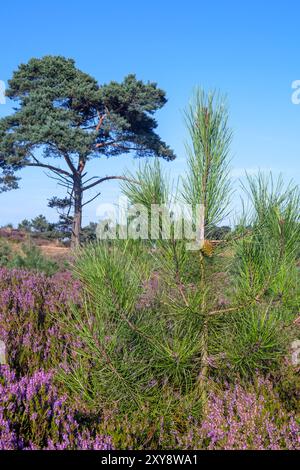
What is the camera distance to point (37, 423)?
111 inches

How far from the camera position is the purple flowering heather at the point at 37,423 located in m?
2.60

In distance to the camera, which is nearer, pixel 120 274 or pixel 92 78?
pixel 120 274

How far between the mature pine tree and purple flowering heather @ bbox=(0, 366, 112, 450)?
760 inches

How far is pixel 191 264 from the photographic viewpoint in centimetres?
330

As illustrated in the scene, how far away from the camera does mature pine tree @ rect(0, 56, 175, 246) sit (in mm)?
22469

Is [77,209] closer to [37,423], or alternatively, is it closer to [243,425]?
[243,425]

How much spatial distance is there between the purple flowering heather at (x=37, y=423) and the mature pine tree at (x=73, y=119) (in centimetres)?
1929

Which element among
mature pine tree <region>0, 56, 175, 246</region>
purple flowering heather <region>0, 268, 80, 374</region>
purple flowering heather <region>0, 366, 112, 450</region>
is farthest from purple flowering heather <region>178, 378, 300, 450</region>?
mature pine tree <region>0, 56, 175, 246</region>

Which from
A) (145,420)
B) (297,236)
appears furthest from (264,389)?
(297,236)

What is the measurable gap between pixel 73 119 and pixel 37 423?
843 inches

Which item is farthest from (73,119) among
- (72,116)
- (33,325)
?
(33,325)

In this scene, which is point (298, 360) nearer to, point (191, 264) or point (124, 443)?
point (191, 264)

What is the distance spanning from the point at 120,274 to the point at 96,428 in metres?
0.91

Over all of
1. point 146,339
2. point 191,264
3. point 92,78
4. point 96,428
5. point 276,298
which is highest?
point 92,78
